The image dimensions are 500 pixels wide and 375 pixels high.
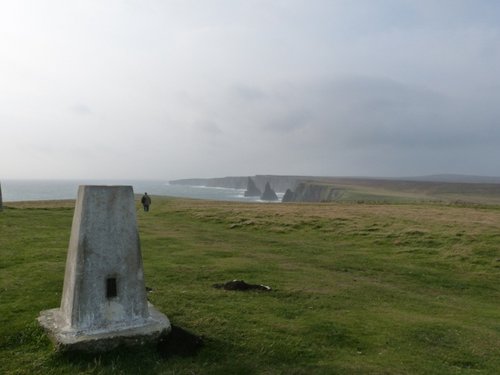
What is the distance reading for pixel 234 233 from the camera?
2836 cm

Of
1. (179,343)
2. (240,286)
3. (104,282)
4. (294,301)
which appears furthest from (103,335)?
(294,301)

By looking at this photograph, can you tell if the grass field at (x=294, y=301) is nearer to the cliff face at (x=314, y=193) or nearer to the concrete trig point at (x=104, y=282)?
the concrete trig point at (x=104, y=282)

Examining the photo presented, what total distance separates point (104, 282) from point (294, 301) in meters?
5.96

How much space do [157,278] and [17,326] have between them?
5324mm

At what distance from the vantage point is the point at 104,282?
8.12m

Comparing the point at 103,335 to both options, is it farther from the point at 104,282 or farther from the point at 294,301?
the point at 294,301

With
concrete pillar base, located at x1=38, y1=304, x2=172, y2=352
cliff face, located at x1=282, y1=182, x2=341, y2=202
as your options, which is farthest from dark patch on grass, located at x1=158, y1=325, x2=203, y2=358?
cliff face, located at x1=282, y1=182, x2=341, y2=202

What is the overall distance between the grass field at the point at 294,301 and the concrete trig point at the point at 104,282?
34 cm

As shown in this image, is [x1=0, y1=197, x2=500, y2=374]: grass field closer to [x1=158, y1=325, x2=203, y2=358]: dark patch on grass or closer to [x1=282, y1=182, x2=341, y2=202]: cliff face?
[x1=158, y1=325, x2=203, y2=358]: dark patch on grass

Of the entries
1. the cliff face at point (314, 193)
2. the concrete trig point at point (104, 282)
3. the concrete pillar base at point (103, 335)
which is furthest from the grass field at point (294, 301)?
the cliff face at point (314, 193)

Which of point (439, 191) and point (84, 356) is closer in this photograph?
point (84, 356)

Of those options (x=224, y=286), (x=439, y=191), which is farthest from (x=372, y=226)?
(x=439, y=191)

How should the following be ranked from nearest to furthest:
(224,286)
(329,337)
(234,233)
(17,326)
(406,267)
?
1. (17,326)
2. (329,337)
3. (224,286)
4. (406,267)
5. (234,233)

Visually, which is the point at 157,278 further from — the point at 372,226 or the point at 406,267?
the point at 372,226
